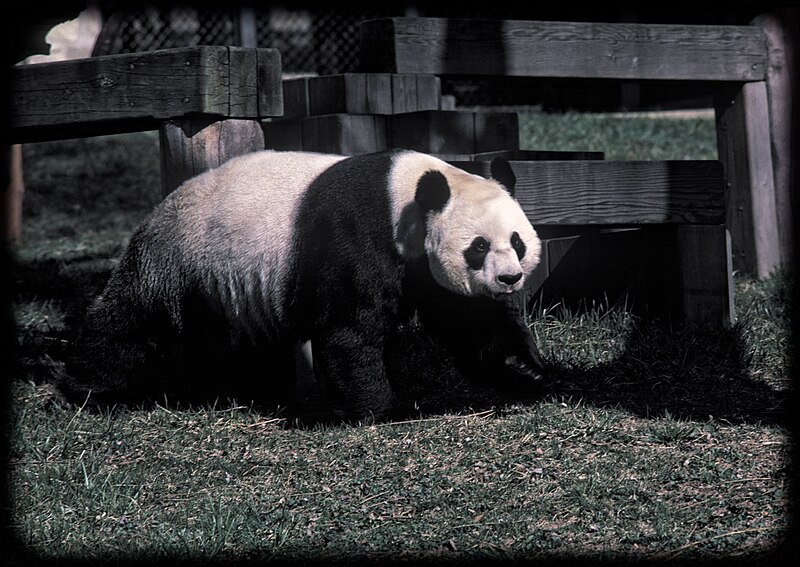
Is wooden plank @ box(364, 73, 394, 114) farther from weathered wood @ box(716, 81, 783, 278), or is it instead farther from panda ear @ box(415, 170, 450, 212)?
weathered wood @ box(716, 81, 783, 278)

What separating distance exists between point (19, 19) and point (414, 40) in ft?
7.01

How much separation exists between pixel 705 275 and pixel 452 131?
160 centimetres

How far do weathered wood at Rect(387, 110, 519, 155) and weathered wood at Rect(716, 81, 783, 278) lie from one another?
1.62m

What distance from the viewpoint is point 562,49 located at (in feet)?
18.4

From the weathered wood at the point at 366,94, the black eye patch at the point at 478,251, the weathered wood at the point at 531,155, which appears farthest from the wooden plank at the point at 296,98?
the black eye patch at the point at 478,251

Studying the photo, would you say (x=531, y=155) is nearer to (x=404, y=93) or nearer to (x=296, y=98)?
(x=404, y=93)

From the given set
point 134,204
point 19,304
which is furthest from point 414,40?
point 134,204

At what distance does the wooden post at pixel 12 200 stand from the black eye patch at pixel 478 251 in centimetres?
489

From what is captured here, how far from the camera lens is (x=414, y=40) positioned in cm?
524

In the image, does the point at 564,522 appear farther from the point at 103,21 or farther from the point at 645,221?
the point at 103,21

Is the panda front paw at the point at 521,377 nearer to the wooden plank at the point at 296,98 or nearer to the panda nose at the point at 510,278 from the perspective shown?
the panda nose at the point at 510,278

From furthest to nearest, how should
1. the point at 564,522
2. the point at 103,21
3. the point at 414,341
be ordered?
the point at 103,21
the point at 414,341
the point at 564,522

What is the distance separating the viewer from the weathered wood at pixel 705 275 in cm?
509

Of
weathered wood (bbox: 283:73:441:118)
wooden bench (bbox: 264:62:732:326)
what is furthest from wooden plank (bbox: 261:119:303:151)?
weathered wood (bbox: 283:73:441:118)
